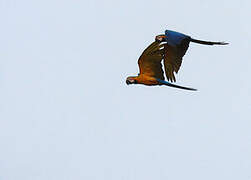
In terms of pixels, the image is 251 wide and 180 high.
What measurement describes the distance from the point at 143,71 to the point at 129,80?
0.40 meters

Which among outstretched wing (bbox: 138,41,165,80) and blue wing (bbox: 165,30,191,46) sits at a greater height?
blue wing (bbox: 165,30,191,46)

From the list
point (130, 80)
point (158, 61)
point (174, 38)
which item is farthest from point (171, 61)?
point (174, 38)

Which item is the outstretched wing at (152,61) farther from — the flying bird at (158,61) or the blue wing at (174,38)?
the blue wing at (174,38)

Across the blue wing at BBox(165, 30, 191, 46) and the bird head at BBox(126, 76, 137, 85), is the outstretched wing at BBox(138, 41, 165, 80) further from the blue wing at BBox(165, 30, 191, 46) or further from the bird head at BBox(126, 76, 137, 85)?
the blue wing at BBox(165, 30, 191, 46)

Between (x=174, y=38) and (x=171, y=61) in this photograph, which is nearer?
(x=174, y=38)

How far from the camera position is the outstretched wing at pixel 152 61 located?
15.4m

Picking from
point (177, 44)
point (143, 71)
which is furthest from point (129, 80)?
point (177, 44)

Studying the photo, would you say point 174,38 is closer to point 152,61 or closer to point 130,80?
point 152,61

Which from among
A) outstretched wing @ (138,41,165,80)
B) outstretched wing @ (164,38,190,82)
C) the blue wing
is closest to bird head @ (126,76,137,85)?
outstretched wing @ (138,41,165,80)

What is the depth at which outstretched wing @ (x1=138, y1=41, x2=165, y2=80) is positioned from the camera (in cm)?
1536

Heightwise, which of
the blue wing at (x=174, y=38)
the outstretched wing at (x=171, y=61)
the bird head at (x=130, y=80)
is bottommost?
the bird head at (x=130, y=80)

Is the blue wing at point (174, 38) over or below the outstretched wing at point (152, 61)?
over

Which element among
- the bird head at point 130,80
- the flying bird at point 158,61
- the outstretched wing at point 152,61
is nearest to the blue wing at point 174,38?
the flying bird at point 158,61

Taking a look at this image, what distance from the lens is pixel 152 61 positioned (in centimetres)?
1539
